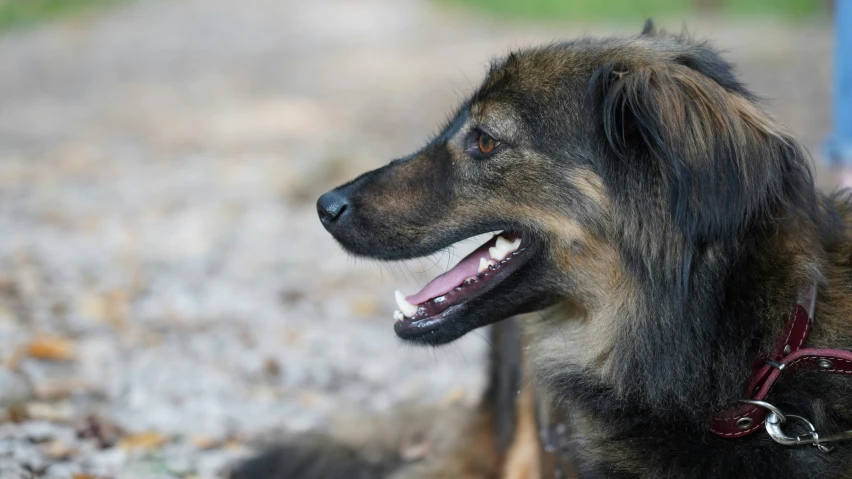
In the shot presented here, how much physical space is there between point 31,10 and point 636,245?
20.4 m

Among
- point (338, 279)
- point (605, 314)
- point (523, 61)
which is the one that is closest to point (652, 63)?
point (523, 61)

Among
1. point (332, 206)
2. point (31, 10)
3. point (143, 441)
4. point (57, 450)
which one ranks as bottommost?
point (143, 441)

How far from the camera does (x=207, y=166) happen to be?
30.6ft

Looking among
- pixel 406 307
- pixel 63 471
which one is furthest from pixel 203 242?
pixel 406 307

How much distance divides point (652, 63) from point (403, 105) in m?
10.3

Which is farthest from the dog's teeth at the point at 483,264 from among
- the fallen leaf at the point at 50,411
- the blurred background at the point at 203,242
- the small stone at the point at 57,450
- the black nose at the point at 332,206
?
the fallen leaf at the point at 50,411

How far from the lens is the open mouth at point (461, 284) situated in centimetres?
283

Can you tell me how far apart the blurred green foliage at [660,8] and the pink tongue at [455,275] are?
59.3 feet

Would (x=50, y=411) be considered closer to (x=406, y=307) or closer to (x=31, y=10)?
(x=406, y=307)

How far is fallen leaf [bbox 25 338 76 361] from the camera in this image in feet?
14.7

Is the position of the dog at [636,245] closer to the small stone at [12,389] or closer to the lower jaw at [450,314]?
the lower jaw at [450,314]

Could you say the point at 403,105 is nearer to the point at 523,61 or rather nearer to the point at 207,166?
the point at 207,166

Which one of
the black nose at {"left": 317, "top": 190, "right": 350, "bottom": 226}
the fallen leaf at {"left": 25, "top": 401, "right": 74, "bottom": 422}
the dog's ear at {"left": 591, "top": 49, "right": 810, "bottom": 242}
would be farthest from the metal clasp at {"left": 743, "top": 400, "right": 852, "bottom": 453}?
the fallen leaf at {"left": 25, "top": 401, "right": 74, "bottom": 422}

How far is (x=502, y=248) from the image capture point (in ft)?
9.49
